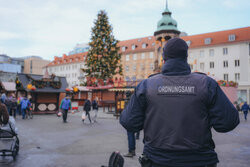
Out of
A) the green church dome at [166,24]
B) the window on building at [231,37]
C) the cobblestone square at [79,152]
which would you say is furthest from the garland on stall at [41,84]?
the window on building at [231,37]

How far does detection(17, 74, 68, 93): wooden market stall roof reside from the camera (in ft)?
72.4

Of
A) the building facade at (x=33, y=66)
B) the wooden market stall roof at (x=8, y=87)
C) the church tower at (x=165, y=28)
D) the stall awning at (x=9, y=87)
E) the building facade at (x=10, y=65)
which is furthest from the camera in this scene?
the building facade at (x=33, y=66)

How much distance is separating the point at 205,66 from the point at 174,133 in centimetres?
4824

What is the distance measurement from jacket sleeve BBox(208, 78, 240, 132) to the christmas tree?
1223 inches

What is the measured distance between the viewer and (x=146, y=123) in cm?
229

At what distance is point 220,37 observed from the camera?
48.0 meters

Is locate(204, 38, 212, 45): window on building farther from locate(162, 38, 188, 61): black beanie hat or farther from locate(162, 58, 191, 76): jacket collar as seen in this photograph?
locate(162, 58, 191, 76): jacket collar

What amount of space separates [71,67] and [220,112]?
80326 mm

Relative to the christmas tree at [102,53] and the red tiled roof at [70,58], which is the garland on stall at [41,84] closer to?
the christmas tree at [102,53]

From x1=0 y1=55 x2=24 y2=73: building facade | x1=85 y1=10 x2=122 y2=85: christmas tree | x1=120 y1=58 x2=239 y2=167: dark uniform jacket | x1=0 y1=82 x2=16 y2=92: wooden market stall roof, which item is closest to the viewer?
x1=120 y1=58 x2=239 y2=167: dark uniform jacket

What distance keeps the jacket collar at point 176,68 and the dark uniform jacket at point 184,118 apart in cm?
1

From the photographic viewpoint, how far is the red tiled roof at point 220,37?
148 feet

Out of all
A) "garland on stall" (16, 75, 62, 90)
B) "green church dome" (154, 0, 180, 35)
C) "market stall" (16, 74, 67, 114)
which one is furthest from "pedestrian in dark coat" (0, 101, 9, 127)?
"green church dome" (154, 0, 180, 35)

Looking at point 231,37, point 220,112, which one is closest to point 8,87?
point 220,112
